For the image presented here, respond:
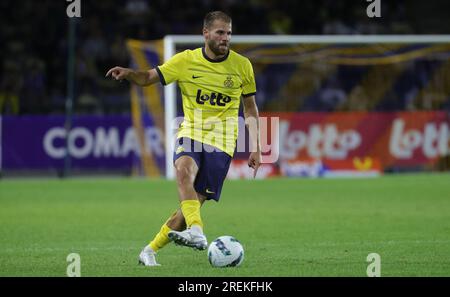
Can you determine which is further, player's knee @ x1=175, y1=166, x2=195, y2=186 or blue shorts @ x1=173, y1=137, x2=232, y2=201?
blue shorts @ x1=173, y1=137, x2=232, y2=201

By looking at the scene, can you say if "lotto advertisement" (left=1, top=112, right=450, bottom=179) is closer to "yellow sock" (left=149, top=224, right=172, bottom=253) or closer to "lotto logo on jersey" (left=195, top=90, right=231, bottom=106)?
"lotto logo on jersey" (left=195, top=90, right=231, bottom=106)

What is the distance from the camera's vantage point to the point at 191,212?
8.93 meters

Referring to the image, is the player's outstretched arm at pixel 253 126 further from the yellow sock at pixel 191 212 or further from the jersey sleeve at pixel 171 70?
the yellow sock at pixel 191 212

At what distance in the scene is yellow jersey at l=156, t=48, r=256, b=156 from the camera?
9.39 m

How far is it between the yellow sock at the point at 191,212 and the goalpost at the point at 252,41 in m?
12.2

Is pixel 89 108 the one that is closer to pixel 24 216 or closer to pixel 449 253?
pixel 24 216

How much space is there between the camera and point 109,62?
26516 millimetres

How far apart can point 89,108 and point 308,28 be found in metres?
6.66

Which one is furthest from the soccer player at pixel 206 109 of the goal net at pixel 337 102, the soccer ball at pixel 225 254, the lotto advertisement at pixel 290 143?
the lotto advertisement at pixel 290 143

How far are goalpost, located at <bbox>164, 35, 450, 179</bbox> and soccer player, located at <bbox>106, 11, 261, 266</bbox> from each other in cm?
1169

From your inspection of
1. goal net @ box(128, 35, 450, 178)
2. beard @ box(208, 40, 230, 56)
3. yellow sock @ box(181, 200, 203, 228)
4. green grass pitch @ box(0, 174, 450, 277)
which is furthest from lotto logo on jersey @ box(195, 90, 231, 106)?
goal net @ box(128, 35, 450, 178)

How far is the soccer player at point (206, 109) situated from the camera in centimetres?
920

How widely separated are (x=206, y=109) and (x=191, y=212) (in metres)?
1.03
